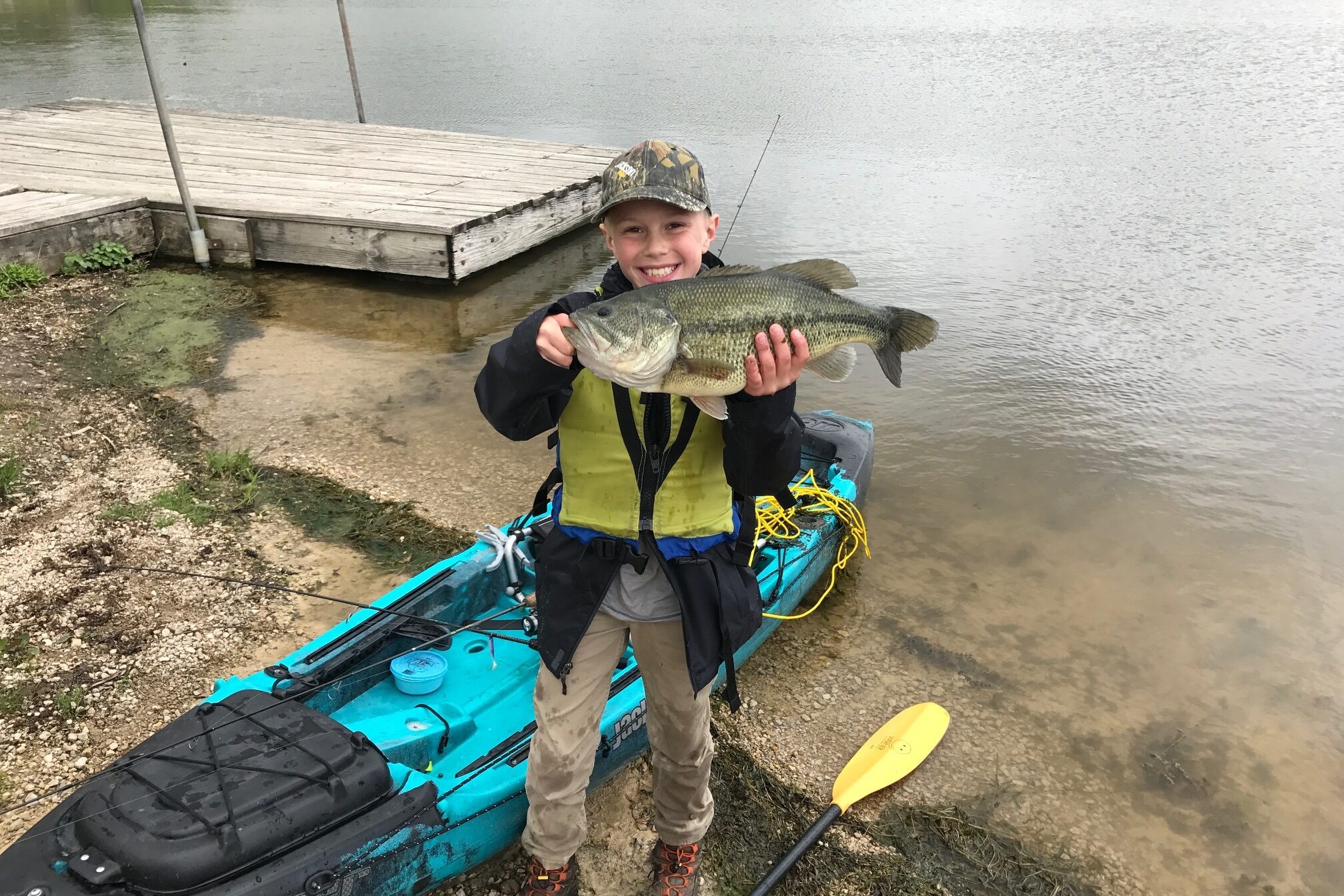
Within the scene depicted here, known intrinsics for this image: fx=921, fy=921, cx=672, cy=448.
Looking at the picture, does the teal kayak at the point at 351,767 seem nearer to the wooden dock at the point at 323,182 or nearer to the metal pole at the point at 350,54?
the wooden dock at the point at 323,182

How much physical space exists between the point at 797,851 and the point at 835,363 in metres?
1.99

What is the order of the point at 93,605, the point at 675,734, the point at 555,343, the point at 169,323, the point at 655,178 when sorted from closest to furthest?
the point at 555,343 → the point at 655,178 → the point at 675,734 → the point at 93,605 → the point at 169,323

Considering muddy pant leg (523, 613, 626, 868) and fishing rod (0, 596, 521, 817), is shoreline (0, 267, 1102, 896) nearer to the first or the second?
fishing rod (0, 596, 521, 817)

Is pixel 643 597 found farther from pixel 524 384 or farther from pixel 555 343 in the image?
pixel 555 343

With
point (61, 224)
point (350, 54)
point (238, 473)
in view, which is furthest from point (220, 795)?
point (350, 54)

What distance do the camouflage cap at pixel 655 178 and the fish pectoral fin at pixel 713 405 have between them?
0.60m

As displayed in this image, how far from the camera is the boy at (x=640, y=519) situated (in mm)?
2787

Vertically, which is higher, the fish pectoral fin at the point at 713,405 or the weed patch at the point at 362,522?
the fish pectoral fin at the point at 713,405

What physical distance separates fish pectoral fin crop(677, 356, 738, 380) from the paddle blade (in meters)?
2.30

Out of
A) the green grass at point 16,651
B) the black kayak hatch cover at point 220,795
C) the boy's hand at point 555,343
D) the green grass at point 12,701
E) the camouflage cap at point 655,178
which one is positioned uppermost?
the camouflage cap at point 655,178

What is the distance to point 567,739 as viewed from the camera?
3021 millimetres

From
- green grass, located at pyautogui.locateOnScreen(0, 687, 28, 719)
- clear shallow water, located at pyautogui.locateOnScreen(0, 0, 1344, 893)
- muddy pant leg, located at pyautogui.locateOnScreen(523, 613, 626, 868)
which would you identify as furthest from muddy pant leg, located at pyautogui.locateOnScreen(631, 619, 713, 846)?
green grass, located at pyautogui.locateOnScreen(0, 687, 28, 719)

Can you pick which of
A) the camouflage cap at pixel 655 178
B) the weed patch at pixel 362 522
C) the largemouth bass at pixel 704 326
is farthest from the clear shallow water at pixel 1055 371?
the camouflage cap at pixel 655 178

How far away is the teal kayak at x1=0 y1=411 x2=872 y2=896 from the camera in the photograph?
104 inches
